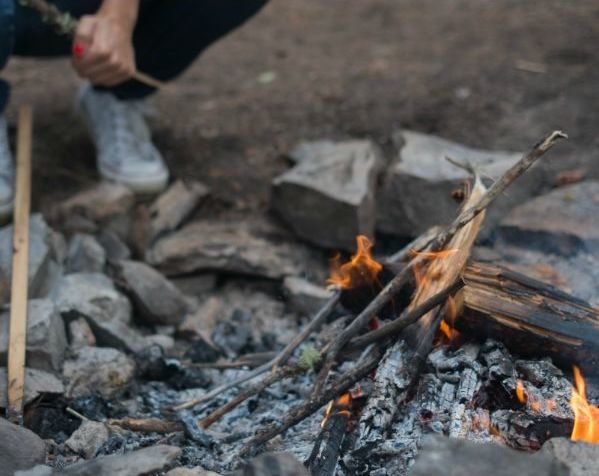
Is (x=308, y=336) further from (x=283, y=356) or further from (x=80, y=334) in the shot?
(x=80, y=334)

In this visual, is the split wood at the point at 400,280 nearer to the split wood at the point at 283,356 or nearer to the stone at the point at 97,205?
the split wood at the point at 283,356

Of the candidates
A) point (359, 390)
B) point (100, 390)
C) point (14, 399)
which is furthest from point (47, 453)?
point (359, 390)

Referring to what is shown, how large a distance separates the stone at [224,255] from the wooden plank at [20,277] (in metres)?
0.53

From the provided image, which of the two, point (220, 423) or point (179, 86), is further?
point (179, 86)

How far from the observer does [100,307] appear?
9.48 feet

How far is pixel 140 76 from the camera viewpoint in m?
3.32

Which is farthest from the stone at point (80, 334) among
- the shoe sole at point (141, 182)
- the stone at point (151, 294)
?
the shoe sole at point (141, 182)

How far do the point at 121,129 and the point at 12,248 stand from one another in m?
0.83

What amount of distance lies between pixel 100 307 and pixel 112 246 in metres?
0.44

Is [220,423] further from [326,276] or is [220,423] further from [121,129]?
[121,129]

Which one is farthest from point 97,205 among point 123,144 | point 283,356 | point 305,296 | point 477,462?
point 477,462

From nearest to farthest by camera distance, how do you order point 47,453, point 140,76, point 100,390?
point 47,453
point 100,390
point 140,76

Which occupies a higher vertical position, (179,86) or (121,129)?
(121,129)

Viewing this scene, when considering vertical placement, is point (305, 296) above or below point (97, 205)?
below
